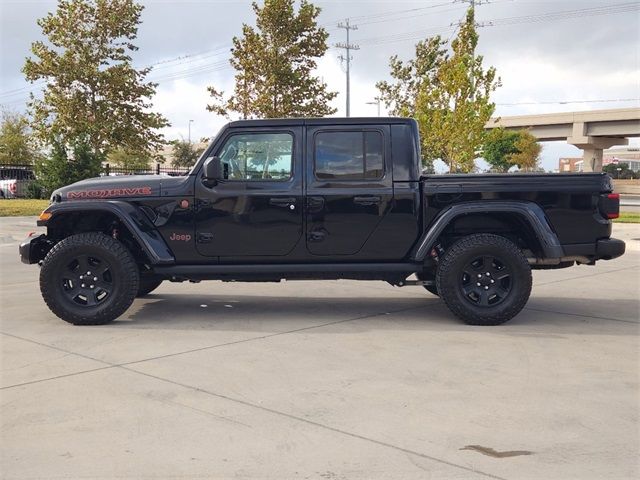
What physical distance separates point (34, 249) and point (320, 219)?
2.92 m

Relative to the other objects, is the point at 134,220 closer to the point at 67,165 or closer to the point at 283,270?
the point at 283,270

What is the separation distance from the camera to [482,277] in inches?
256

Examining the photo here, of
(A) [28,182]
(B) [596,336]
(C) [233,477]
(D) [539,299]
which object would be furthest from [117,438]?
(A) [28,182]

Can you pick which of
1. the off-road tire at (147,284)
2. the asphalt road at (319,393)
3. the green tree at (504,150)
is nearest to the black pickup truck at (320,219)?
the asphalt road at (319,393)

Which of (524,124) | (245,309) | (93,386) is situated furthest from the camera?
(524,124)

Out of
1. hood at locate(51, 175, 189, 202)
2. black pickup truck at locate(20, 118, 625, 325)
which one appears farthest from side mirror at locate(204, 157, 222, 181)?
hood at locate(51, 175, 189, 202)

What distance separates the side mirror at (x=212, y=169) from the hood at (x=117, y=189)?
1.12 feet

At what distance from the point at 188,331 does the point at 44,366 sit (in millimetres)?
1500

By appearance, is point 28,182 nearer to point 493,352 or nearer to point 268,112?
point 268,112

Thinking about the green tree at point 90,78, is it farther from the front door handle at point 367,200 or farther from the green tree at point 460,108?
the front door handle at point 367,200

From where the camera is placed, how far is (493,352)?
18.0 feet

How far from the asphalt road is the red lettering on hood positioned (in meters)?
1.29

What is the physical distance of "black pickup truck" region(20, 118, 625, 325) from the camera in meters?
6.37

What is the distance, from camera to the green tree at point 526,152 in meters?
76.1
